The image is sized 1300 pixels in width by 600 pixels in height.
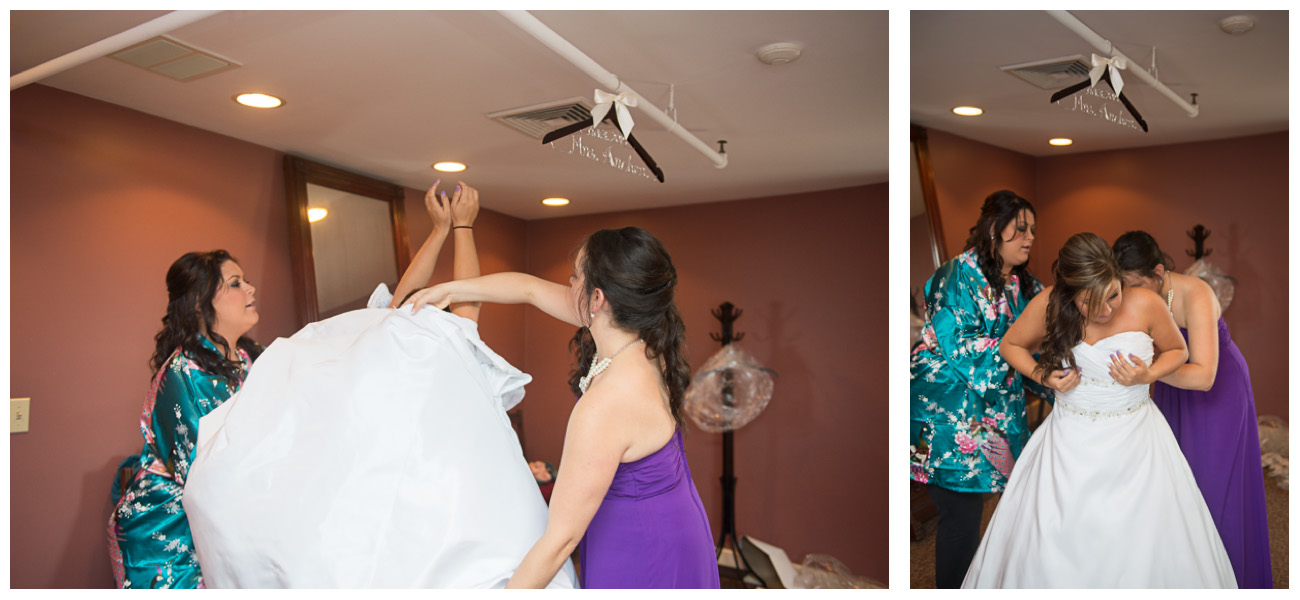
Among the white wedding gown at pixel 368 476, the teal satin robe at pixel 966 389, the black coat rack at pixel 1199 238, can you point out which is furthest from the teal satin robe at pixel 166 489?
the black coat rack at pixel 1199 238

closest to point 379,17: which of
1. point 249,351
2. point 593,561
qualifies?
point 249,351

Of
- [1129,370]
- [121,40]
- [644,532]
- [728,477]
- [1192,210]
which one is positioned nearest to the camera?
[644,532]

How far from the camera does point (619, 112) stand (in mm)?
1874

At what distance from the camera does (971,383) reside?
1.94m

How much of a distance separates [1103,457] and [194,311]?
228 centimetres

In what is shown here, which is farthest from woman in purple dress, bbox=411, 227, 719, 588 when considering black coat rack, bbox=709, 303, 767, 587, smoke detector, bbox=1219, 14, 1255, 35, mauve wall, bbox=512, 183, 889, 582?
black coat rack, bbox=709, 303, 767, 587

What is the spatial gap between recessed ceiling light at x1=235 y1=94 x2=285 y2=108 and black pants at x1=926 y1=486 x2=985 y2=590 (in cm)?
218

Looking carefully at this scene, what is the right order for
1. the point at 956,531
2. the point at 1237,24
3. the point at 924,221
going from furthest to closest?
1. the point at 924,221
2. the point at 956,531
3. the point at 1237,24

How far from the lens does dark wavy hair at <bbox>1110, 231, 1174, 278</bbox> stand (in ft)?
5.69

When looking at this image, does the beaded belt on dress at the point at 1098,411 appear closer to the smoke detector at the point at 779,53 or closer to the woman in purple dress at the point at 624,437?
the woman in purple dress at the point at 624,437

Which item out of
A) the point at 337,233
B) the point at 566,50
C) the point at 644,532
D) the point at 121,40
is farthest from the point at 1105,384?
the point at 337,233

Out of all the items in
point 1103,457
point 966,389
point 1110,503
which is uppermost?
point 966,389

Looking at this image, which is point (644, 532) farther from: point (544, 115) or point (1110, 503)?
point (544, 115)

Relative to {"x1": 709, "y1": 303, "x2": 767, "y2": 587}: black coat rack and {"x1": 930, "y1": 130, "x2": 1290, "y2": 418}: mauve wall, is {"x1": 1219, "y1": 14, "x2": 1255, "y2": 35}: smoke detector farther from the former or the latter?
{"x1": 709, "y1": 303, "x2": 767, "y2": 587}: black coat rack
